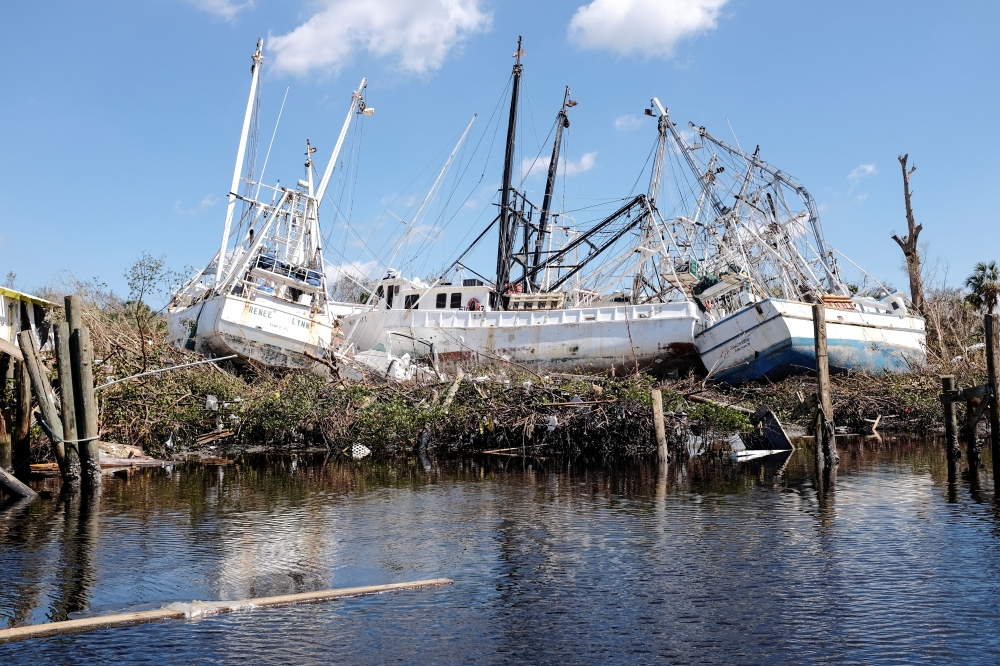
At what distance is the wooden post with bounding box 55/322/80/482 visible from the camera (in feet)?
Result: 47.2

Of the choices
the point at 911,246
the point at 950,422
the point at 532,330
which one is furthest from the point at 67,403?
the point at 911,246

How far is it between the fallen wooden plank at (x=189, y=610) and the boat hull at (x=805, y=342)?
2139cm

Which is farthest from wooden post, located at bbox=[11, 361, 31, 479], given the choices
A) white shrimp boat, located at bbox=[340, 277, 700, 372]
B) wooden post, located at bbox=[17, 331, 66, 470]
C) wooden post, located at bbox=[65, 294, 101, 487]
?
white shrimp boat, located at bbox=[340, 277, 700, 372]

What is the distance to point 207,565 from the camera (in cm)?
955

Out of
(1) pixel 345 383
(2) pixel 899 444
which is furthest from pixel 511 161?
(2) pixel 899 444

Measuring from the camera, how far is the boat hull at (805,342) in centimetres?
2841

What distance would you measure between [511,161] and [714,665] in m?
31.9

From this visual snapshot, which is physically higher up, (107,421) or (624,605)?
(107,421)

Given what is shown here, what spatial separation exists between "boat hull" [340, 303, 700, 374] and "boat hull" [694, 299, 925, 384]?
93.7 inches

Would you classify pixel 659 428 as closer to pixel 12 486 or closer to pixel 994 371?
pixel 994 371

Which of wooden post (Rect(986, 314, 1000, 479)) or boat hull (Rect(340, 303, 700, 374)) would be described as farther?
boat hull (Rect(340, 303, 700, 374))

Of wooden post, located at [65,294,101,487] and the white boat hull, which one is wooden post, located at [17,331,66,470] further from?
the white boat hull

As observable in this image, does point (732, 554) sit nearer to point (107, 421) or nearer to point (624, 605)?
point (624, 605)

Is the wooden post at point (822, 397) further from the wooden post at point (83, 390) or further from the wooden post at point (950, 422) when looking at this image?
the wooden post at point (83, 390)
